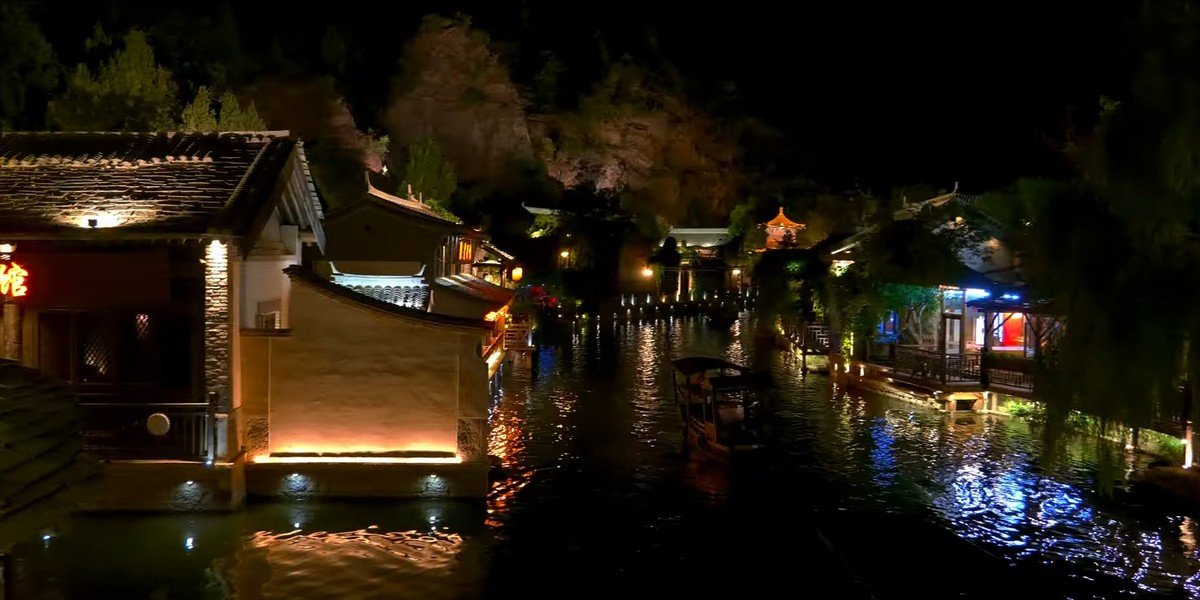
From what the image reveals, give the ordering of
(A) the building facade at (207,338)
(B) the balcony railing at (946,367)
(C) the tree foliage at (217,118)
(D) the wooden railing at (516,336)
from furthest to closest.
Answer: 1. (D) the wooden railing at (516,336)
2. (C) the tree foliage at (217,118)
3. (B) the balcony railing at (946,367)
4. (A) the building facade at (207,338)

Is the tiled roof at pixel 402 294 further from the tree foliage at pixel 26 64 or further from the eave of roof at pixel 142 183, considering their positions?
the tree foliage at pixel 26 64

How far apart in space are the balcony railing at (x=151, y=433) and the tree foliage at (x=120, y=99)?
18.8m

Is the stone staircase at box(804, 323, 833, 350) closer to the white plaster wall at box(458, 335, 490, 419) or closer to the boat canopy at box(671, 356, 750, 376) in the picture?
the boat canopy at box(671, 356, 750, 376)

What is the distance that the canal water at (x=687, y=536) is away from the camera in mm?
11758

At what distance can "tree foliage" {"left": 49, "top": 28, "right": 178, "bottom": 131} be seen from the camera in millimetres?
29578

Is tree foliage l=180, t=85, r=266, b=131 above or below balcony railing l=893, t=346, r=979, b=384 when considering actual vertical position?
above

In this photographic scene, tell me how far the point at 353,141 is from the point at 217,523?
36.9 meters

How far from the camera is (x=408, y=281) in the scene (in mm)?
25719

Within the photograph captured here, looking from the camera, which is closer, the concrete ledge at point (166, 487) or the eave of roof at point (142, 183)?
the eave of roof at point (142, 183)

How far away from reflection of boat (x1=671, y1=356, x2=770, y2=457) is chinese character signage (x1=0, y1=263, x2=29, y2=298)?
12950 mm

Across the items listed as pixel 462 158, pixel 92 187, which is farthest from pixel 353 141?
pixel 92 187

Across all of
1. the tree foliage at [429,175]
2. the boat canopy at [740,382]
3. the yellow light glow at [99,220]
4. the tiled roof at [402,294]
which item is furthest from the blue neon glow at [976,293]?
the tree foliage at [429,175]

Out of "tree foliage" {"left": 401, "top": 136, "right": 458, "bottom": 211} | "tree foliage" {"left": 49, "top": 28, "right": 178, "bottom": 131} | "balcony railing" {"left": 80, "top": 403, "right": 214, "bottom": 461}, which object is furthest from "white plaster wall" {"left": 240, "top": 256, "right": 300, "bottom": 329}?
"tree foliage" {"left": 401, "top": 136, "right": 458, "bottom": 211}

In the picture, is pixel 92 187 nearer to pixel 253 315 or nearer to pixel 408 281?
pixel 253 315
